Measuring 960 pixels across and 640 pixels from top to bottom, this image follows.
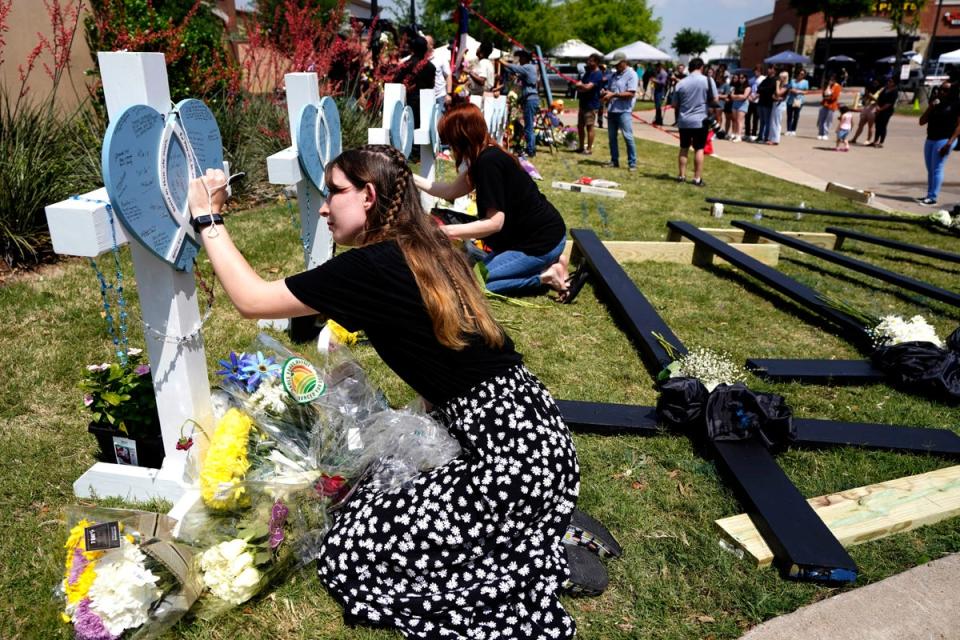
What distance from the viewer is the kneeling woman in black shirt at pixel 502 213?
188 inches

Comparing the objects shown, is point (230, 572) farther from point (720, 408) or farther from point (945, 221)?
point (945, 221)

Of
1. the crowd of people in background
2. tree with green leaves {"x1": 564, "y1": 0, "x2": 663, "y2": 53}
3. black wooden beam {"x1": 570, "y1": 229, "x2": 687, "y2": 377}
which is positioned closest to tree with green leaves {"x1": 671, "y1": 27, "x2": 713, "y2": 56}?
tree with green leaves {"x1": 564, "y1": 0, "x2": 663, "y2": 53}

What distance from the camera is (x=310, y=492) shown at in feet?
7.80

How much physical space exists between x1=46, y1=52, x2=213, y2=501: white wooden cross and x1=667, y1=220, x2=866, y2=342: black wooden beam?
4322mm

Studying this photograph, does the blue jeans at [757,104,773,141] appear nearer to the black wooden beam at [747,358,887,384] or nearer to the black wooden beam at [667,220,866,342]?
the black wooden beam at [667,220,866,342]

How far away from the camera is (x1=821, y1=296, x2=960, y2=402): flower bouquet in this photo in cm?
390

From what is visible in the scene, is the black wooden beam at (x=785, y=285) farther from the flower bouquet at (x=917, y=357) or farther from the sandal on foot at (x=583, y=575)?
the sandal on foot at (x=583, y=575)

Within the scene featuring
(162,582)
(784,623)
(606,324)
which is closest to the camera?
(162,582)

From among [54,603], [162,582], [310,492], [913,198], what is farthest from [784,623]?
[913,198]

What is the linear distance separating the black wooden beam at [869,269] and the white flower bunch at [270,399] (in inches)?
190

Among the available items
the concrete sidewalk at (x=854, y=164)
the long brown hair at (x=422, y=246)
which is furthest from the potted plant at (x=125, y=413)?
the concrete sidewalk at (x=854, y=164)

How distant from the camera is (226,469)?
90.0 inches

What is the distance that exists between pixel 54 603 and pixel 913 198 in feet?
39.9

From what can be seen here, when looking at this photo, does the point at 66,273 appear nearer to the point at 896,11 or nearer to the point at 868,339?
the point at 868,339
